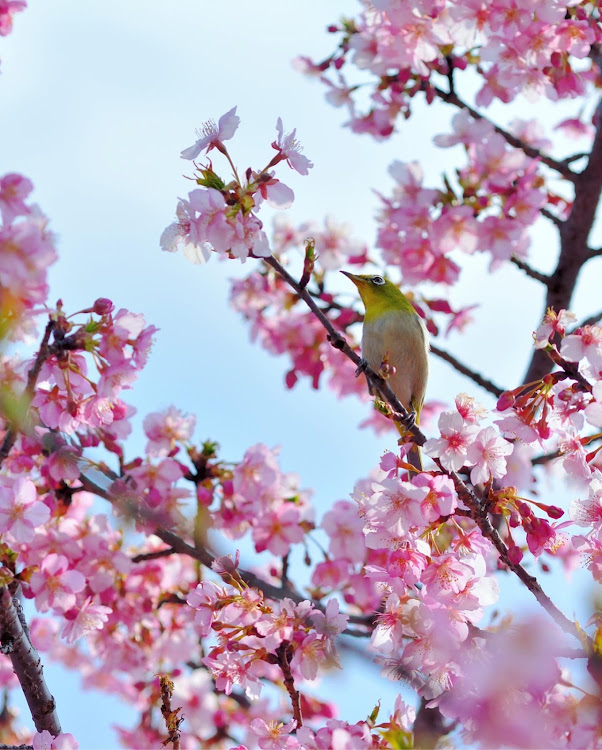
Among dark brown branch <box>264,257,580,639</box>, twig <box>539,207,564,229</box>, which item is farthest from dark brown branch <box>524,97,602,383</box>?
dark brown branch <box>264,257,580,639</box>

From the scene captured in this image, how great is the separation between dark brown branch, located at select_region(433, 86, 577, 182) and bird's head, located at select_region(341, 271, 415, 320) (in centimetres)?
132

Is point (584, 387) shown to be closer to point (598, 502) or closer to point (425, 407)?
point (598, 502)

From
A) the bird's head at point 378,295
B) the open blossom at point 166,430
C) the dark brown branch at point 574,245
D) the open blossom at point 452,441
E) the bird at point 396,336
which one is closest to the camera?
the open blossom at point 452,441

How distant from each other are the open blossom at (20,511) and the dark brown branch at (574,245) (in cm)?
365

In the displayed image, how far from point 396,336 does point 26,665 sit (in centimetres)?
305

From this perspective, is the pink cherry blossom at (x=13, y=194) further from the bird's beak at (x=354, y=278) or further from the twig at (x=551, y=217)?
the twig at (x=551, y=217)

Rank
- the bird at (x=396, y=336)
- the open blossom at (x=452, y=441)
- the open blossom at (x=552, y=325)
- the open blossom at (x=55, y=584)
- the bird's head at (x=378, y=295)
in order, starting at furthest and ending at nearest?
1. the bird's head at (x=378, y=295)
2. the bird at (x=396, y=336)
3. the open blossom at (x=55, y=584)
4. the open blossom at (x=552, y=325)
5. the open blossom at (x=452, y=441)

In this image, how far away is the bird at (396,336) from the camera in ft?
17.0

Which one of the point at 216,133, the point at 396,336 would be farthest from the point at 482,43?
the point at 216,133

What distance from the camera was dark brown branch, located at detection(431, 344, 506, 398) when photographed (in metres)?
5.49

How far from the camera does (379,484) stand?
280 centimetres

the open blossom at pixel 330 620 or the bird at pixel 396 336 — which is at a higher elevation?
the bird at pixel 396 336

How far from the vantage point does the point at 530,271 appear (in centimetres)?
563

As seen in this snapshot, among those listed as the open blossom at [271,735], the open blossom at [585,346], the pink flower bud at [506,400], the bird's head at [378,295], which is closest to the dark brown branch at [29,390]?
the open blossom at [271,735]
